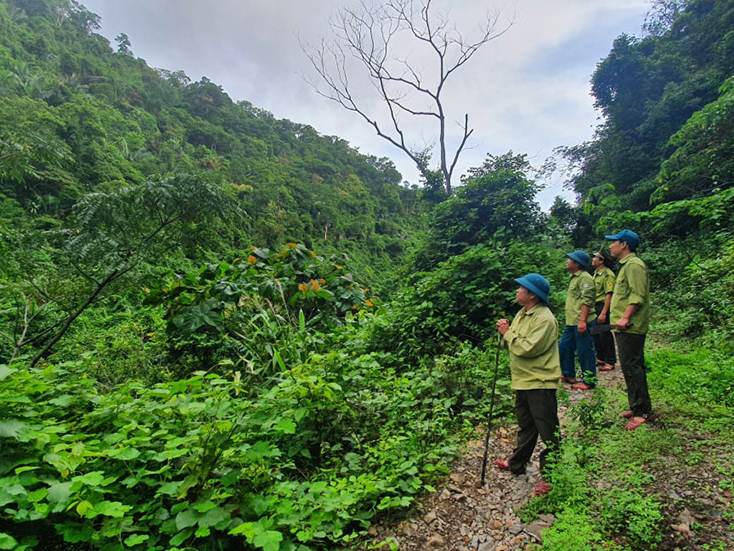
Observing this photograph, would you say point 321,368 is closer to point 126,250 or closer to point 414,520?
point 414,520

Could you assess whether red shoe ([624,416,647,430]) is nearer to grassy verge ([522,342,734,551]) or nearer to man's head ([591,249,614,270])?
grassy verge ([522,342,734,551])

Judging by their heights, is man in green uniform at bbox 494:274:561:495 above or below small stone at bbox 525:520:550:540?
above

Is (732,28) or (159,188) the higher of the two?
(732,28)

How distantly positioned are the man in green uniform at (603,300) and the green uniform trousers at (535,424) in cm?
196

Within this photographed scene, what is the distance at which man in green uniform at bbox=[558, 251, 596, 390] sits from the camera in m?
4.08

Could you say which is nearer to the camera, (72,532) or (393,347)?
(72,532)

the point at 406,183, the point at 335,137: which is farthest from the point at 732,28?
the point at 335,137

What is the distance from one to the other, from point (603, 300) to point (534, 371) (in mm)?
2807

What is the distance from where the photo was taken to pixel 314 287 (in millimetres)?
5707

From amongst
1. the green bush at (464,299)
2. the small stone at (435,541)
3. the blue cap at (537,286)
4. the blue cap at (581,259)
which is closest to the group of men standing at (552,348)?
the blue cap at (537,286)

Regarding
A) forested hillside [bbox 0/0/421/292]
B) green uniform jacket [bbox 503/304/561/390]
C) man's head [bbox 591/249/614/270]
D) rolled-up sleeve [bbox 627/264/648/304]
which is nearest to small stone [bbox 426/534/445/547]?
green uniform jacket [bbox 503/304/561/390]

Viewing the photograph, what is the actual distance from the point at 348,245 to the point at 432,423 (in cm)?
3164

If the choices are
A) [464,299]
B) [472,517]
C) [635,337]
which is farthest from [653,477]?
[464,299]

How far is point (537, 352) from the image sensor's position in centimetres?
253
